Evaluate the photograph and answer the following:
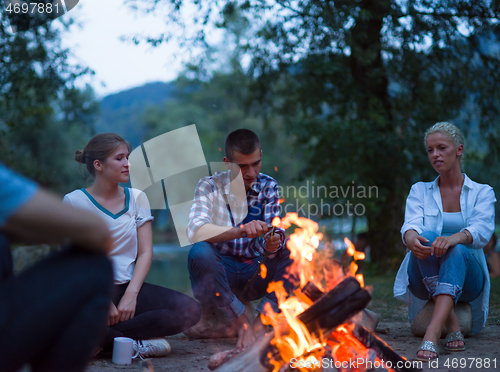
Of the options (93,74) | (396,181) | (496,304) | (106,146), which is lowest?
(496,304)

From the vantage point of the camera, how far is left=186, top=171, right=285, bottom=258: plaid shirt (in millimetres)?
3486

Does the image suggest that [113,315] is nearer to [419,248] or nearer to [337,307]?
[337,307]

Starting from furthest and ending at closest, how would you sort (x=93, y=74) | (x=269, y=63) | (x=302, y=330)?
(x=269, y=63)
(x=93, y=74)
(x=302, y=330)

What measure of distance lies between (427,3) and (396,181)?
2884mm

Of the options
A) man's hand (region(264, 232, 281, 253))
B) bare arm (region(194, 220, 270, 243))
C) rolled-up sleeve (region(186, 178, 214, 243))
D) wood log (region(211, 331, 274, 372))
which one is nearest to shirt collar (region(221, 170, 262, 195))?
rolled-up sleeve (region(186, 178, 214, 243))

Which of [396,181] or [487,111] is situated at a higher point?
[487,111]

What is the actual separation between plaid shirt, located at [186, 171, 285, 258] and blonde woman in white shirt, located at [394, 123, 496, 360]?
1.07m

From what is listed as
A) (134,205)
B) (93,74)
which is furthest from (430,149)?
(93,74)

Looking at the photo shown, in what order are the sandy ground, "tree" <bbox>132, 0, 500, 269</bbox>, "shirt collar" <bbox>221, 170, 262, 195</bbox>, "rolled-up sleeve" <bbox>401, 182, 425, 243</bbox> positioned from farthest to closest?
"tree" <bbox>132, 0, 500, 269</bbox>, "shirt collar" <bbox>221, 170, 262, 195</bbox>, "rolled-up sleeve" <bbox>401, 182, 425, 243</bbox>, the sandy ground

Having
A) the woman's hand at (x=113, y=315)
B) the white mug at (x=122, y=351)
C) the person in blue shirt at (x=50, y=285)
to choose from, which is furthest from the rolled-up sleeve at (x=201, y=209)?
the person in blue shirt at (x=50, y=285)

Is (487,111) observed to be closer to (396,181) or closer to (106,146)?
(396,181)

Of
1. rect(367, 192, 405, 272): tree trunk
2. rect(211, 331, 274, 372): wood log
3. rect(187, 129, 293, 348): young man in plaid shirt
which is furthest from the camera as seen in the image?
rect(367, 192, 405, 272): tree trunk

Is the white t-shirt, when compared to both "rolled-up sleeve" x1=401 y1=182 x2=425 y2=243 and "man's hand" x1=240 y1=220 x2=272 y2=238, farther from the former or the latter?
"rolled-up sleeve" x1=401 y1=182 x2=425 y2=243

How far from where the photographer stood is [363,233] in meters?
8.39
